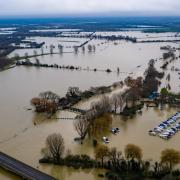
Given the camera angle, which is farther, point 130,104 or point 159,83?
point 159,83

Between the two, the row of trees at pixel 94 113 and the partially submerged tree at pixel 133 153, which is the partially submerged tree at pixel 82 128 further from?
the partially submerged tree at pixel 133 153

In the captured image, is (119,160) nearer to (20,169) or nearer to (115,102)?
(20,169)

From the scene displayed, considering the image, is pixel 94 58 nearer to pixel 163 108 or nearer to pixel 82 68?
pixel 82 68

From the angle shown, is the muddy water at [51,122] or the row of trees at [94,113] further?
the row of trees at [94,113]

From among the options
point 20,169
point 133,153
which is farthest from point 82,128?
point 20,169

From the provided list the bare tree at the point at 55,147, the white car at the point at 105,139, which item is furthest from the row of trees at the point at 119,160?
the white car at the point at 105,139

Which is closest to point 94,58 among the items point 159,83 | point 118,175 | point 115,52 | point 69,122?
point 115,52
